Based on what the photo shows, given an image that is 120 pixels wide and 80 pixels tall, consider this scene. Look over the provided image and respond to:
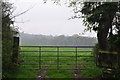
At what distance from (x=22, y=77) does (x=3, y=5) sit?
1734 mm

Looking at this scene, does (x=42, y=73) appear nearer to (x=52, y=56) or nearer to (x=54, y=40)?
(x=52, y=56)

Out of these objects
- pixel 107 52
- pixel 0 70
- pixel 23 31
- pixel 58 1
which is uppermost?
pixel 58 1

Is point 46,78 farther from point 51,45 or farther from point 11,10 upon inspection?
point 11,10

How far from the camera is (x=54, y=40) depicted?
4871 mm

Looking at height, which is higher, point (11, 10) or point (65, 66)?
point (11, 10)

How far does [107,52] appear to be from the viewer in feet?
13.9

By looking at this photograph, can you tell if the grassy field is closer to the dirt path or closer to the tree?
the dirt path

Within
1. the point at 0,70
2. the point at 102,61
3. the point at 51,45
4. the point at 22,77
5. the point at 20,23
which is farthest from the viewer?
the point at 51,45

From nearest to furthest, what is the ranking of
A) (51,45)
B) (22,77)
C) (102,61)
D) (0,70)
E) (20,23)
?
(0,70)
(22,77)
(20,23)
(102,61)
(51,45)

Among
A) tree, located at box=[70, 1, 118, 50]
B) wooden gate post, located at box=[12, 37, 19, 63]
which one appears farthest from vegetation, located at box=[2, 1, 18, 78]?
tree, located at box=[70, 1, 118, 50]

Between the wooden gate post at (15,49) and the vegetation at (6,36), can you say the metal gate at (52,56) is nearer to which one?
the wooden gate post at (15,49)

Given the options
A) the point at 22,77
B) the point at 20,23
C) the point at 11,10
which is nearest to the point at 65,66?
the point at 22,77

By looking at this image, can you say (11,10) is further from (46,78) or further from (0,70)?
(46,78)

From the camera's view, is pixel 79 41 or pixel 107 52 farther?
pixel 79 41
